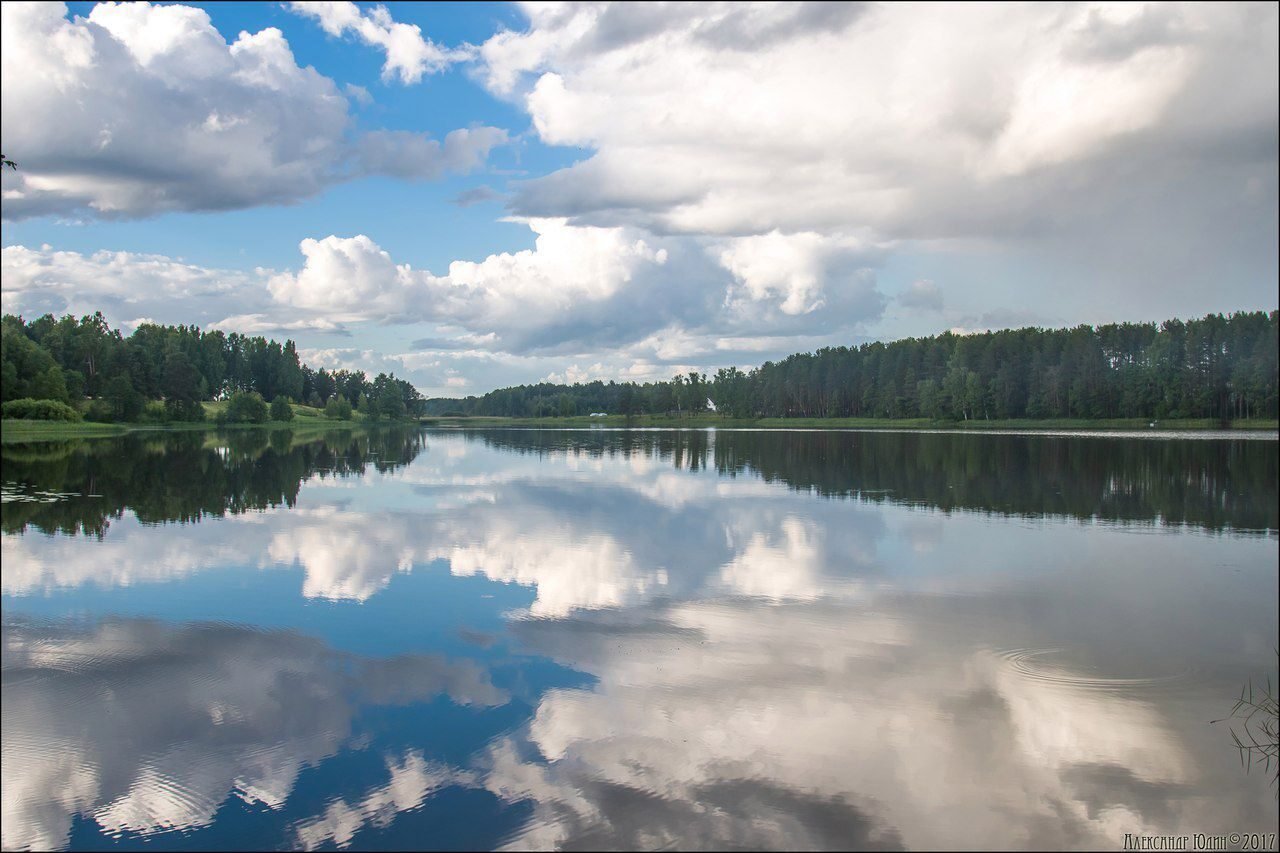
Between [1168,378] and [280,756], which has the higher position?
[1168,378]

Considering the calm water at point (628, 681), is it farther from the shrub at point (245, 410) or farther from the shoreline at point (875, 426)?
the shrub at point (245, 410)

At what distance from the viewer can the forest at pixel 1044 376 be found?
30703 millimetres

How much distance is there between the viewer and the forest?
30.7 meters

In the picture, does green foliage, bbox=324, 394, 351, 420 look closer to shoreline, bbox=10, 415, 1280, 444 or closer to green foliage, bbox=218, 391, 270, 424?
shoreline, bbox=10, 415, 1280, 444

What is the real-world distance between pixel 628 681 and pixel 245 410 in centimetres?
15032

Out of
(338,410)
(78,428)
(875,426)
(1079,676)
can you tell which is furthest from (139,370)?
(1079,676)

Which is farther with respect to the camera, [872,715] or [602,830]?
[872,715]

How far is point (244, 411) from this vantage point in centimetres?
14375

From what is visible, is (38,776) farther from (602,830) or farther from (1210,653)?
(1210,653)

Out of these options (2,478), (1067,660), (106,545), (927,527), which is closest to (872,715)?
(1067,660)

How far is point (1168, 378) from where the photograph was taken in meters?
54.8

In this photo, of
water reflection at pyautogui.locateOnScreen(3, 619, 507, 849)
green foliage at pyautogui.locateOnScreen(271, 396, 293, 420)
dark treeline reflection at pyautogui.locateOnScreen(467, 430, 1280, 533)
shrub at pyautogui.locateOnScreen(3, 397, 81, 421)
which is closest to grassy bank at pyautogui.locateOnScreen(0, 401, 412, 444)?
shrub at pyautogui.locateOnScreen(3, 397, 81, 421)

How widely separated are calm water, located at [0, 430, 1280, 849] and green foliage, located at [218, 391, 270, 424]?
424 feet

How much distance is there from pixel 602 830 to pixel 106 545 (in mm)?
18007
